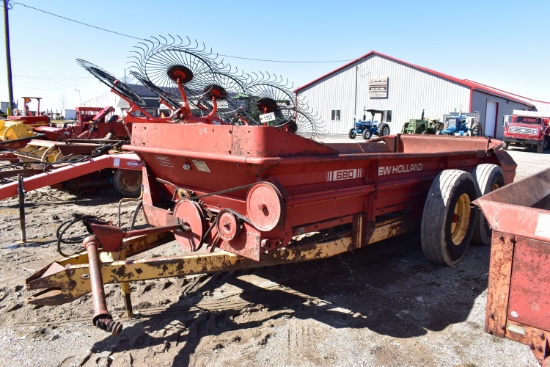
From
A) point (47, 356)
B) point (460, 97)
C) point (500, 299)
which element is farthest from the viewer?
point (460, 97)

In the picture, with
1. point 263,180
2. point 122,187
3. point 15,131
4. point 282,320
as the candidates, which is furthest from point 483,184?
point 15,131

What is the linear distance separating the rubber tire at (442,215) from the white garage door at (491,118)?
2791cm

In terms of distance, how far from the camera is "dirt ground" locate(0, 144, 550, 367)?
2848 mm

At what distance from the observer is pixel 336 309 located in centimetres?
355

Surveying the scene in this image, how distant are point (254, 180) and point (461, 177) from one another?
245 cm

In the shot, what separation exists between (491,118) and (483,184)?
28.5m

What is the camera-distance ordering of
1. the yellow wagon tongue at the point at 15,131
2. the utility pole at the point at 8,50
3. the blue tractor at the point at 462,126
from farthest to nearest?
the blue tractor at the point at 462,126 < the utility pole at the point at 8,50 < the yellow wagon tongue at the point at 15,131

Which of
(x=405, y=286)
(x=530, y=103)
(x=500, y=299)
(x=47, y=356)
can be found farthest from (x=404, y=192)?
(x=530, y=103)

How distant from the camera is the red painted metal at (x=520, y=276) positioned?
1.95m

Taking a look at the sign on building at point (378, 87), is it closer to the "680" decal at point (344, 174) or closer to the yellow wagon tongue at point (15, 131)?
the yellow wagon tongue at point (15, 131)

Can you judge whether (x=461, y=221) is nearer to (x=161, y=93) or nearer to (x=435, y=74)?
(x=161, y=93)

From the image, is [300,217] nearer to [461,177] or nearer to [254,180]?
[254,180]

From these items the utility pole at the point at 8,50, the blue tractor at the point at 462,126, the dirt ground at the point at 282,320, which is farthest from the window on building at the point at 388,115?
the dirt ground at the point at 282,320

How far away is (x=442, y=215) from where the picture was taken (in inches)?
163
